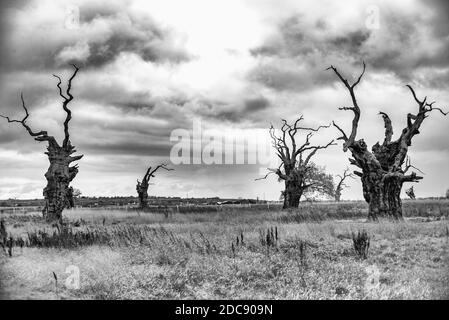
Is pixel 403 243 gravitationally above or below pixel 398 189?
below

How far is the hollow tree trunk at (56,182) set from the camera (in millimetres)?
21609

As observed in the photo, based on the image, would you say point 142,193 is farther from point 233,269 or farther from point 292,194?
point 233,269

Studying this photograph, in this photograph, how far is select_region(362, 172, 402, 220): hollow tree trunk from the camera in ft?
63.7

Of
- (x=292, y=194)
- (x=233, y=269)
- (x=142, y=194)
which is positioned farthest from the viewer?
(x=142, y=194)

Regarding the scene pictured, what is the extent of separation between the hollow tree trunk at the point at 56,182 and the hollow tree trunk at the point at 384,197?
15.0m

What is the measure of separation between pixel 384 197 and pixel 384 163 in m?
2.02

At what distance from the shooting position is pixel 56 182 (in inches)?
862

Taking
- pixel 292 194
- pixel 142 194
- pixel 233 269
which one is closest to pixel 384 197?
pixel 233 269

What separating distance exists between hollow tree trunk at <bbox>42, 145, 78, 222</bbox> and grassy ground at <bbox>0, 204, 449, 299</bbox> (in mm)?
10599

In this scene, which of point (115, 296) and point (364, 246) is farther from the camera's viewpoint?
point (364, 246)

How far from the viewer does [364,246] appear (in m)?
10.4
